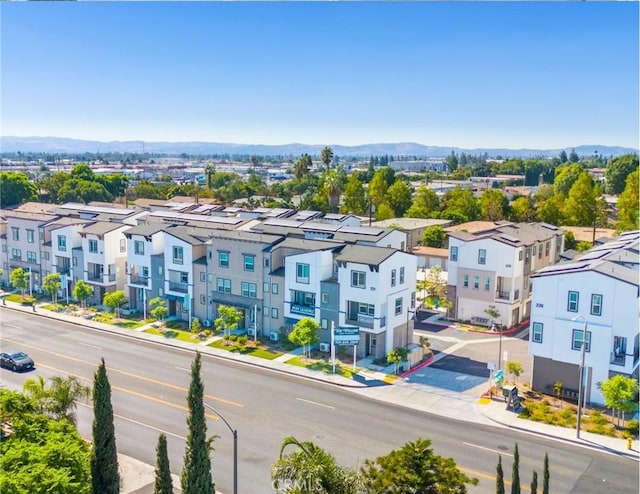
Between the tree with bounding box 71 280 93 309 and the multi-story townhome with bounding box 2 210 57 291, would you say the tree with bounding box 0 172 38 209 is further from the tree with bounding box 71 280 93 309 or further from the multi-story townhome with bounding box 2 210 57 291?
the tree with bounding box 71 280 93 309

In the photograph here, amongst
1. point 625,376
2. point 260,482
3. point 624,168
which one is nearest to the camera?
point 260,482

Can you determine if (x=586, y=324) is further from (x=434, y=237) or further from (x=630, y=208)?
(x=630, y=208)

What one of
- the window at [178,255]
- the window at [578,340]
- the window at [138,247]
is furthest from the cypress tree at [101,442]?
the window at [138,247]

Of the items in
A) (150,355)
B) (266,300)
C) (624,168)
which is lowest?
(150,355)

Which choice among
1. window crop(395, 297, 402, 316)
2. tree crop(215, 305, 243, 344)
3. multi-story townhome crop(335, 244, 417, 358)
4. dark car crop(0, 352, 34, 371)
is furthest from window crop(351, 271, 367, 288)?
dark car crop(0, 352, 34, 371)

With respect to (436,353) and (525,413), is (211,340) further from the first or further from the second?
(525,413)

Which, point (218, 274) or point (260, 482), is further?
point (218, 274)

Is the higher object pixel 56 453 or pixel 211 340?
pixel 56 453

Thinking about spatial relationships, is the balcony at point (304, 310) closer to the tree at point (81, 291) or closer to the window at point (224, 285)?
the window at point (224, 285)

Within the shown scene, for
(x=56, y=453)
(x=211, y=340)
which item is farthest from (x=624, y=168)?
(x=56, y=453)
